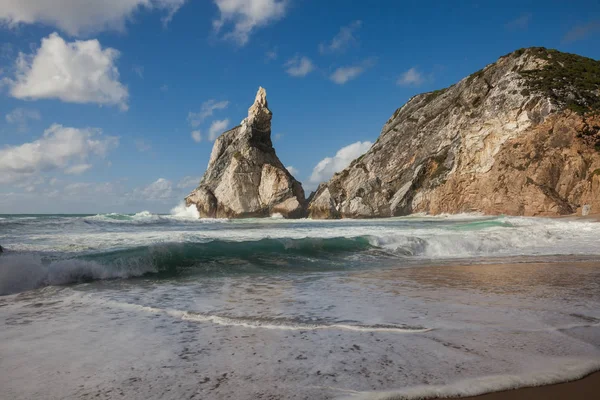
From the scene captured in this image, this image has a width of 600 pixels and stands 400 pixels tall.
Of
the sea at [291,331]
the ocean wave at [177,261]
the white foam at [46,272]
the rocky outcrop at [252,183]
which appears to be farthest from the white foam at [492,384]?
the rocky outcrop at [252,183]

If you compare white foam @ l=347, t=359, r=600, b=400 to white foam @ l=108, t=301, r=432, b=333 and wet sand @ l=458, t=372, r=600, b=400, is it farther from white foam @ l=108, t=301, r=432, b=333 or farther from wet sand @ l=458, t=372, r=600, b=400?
white foam @ l=108, t=301, r=432, b=333

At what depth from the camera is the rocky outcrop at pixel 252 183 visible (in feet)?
169

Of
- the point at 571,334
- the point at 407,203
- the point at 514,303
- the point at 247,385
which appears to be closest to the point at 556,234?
the point at 514,303

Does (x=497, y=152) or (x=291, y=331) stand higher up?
(x=497, y=152)

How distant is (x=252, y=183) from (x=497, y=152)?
29213 millimetres

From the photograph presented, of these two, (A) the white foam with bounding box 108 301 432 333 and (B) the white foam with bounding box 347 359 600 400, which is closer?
(B) the white foam with bounding box 347 359 600 400

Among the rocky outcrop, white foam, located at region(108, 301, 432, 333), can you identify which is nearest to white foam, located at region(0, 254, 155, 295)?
white foam, located at region(108, 301, 432, 333)

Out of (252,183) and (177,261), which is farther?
(252,183)

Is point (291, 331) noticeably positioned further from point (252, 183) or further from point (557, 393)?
point (252, 183)

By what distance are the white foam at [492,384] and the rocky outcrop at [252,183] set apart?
48.5 meters

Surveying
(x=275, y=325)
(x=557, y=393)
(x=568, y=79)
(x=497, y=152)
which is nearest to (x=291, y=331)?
(x=275, y=325)

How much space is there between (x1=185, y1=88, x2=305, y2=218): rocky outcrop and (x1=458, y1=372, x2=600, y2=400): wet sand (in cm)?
4871

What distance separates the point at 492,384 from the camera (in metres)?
2.46

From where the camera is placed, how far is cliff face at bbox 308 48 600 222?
33031 mm
